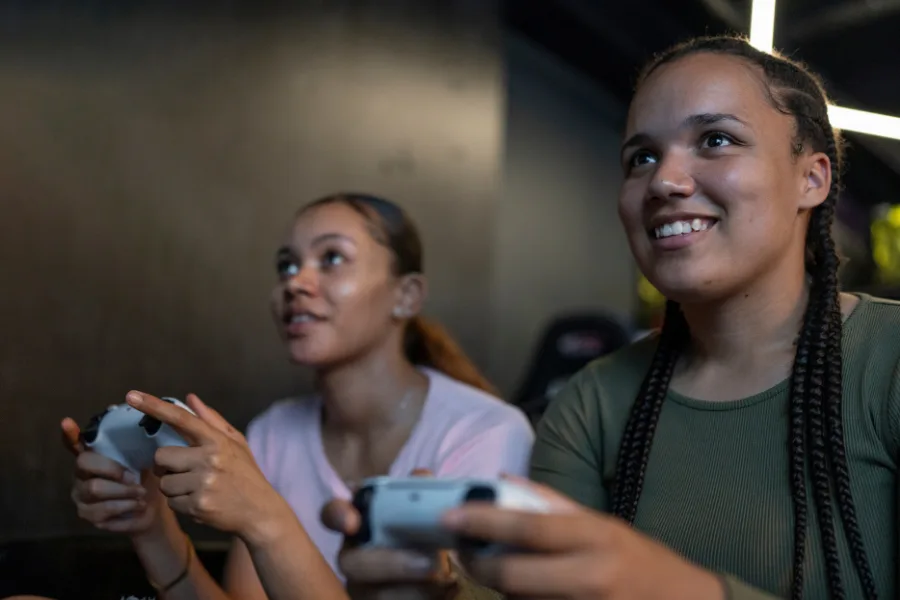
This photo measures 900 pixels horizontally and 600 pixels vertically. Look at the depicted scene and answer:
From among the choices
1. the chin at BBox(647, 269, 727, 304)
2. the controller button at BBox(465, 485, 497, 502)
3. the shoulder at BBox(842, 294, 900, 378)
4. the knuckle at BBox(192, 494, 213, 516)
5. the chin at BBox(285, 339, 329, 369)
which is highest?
the chin at BBox(647, 269, 727, 304)

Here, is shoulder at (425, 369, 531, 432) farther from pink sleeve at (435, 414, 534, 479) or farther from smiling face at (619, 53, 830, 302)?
smiling face at (619, 53, 830, 302)

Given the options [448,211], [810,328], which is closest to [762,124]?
[810,328]

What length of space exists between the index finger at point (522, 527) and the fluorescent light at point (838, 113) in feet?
2.22

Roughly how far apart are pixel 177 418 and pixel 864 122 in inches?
39.5

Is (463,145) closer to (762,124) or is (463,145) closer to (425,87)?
(425,87)

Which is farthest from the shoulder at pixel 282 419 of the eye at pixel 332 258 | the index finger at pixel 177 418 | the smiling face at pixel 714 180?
the smiling face at pixel 714 180

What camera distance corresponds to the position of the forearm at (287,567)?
725 mm

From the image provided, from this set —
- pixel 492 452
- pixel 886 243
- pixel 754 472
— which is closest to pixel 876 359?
pixel 754 472

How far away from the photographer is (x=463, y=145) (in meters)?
1.91

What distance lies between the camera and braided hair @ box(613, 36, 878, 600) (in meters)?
0.75

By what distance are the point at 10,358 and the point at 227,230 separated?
57cm

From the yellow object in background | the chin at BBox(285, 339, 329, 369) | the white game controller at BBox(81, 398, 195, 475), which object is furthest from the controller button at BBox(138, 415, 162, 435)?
the yellow object in background

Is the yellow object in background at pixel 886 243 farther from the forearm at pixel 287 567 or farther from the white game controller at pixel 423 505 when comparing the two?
the white game controller at pixel 423 505

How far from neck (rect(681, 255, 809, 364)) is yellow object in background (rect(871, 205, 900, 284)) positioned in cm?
100
